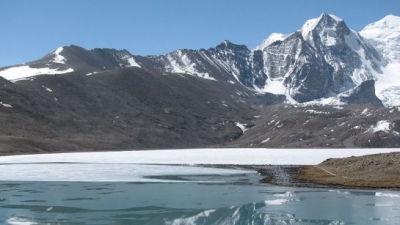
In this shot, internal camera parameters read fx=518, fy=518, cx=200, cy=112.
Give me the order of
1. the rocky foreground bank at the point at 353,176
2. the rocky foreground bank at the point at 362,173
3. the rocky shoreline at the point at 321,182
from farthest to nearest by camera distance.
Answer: the rocky foreground bank at the point at 362,173
the rocky foreground bank at the point at 353,176
the rocky shoreline at the point at 321,182

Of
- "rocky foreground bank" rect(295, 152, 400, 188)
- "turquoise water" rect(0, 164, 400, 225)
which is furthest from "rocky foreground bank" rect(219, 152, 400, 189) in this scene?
"turquoise water" rect(0, 164, 400, 225)

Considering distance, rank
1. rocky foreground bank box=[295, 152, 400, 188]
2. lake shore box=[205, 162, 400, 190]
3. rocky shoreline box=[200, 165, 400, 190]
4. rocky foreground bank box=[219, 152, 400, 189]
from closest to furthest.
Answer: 1. rocky shoreline box=[200, 165, 400, 190]
2. lake shore box=[205, 162, 400, 190]
3. rocky foreground bank box=[219, 152, 400, 189]
4. rocky foreground bank box=[295, 152, 400, 188]

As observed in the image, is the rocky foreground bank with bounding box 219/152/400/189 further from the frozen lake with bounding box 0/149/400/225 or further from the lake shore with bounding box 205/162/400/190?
the frozen lake with bounding box 0/149/400/225

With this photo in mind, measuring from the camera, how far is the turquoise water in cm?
4131

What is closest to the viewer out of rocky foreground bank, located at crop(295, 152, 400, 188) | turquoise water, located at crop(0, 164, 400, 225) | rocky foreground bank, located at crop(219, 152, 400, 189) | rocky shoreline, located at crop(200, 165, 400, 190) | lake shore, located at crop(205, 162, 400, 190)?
turquoise water, located at crop(0, 164, 400, 225)

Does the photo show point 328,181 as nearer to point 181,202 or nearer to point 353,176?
point 353,176

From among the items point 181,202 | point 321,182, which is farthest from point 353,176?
point 181,202

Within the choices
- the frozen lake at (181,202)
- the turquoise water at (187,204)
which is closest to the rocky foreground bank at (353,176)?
the frozen lake at (181,202)

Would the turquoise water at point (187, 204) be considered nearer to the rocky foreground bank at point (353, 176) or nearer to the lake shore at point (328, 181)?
the lake shore at point (328, 181)

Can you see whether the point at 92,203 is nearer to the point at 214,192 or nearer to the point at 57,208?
the point at 57,208

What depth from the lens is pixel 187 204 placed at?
49531 mm

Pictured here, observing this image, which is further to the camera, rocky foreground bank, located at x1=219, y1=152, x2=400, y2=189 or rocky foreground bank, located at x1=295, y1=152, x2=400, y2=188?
rocky foreground bank, located at x1=295, y1=152, x2=400, y2=188

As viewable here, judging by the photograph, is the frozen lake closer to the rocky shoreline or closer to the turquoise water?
the turquoise water

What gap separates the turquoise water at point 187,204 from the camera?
1626 inches
